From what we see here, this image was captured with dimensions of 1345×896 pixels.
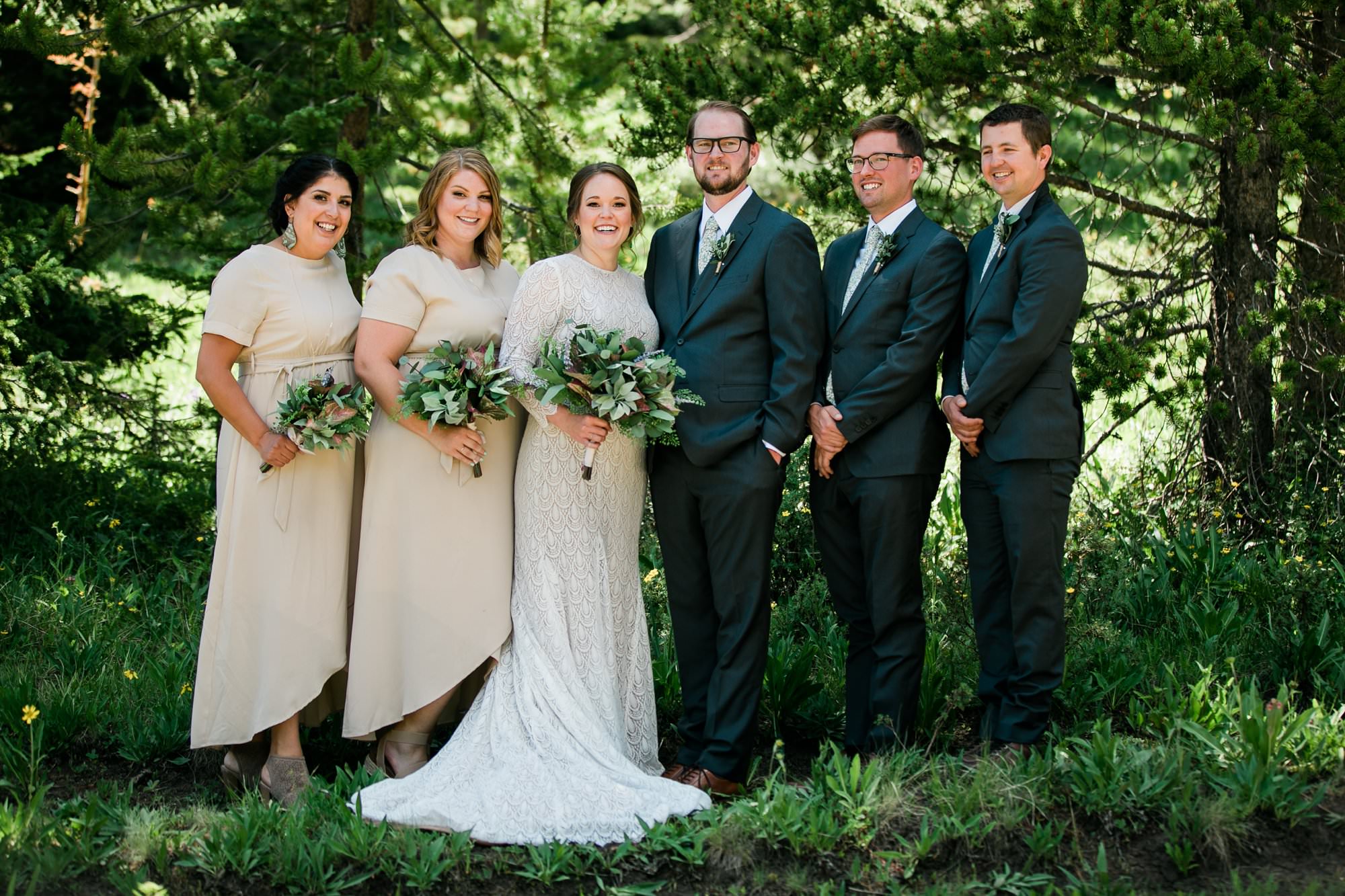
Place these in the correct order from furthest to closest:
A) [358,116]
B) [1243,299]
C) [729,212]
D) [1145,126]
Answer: [358,116] < [1145,126] < [1243,299] < [729,212]

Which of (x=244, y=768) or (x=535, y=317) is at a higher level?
(x=535, y=317)

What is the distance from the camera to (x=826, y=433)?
4.63 meters

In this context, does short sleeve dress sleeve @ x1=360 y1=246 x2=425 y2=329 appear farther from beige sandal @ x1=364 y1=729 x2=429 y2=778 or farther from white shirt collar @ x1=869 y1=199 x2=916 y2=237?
white shirt collar @ x1=869 y1=199 x2=916 y2=237

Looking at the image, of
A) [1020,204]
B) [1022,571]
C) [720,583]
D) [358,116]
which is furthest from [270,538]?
[358,116]

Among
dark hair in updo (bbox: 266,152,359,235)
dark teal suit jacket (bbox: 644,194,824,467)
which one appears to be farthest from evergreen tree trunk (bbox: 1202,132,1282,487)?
dark hair in updo (bbox: 266,152,359,235)

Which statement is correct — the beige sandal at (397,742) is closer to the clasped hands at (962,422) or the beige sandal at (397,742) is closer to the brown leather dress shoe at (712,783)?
the brown leather dress shoe at (712,783)

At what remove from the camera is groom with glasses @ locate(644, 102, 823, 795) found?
461cm

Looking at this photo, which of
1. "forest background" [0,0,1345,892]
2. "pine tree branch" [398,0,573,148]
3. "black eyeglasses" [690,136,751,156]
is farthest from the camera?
"pine tree branch" [398,0,573,148]

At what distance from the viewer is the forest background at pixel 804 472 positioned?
3.98m

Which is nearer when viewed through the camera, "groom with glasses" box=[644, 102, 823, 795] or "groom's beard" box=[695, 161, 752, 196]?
"groom with glasses" box=[644, 102, 823, 795]

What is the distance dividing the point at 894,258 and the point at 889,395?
1.78 feet

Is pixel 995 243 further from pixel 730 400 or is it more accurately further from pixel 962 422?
pixel 730 400

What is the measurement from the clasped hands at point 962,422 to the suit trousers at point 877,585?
200mm

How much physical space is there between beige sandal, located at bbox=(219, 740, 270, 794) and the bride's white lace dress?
88cm
